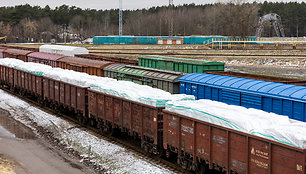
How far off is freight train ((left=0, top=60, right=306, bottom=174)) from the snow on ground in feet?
3.17

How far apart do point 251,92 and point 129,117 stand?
659 cm

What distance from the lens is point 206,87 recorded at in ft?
77.3

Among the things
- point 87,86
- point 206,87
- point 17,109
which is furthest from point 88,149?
point 17,109

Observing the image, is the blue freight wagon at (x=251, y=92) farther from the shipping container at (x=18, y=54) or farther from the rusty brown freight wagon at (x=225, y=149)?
the shipping container at (x=18, y=54)

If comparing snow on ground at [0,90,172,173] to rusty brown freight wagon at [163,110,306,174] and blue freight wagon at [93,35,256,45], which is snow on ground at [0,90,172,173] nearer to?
rusty brown freight wagon at [163,110,306,174]

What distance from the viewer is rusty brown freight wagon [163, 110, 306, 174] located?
39.5 feet

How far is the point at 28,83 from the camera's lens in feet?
119

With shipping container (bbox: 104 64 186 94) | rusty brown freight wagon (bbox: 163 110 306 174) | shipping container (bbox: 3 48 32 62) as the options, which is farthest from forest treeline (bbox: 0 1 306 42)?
rusty brown freight wagon (bbox: 163 110 306 174)

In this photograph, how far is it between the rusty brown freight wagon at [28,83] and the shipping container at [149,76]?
6.04 metres

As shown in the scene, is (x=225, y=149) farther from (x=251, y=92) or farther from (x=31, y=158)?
(x=31, y=158)

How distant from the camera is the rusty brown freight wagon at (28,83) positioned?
110 ft

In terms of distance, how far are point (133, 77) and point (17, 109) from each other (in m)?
11.5

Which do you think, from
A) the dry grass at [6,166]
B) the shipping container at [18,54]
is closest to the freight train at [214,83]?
the dry grass at [6,166]

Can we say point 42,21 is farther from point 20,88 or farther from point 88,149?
point 88,149
